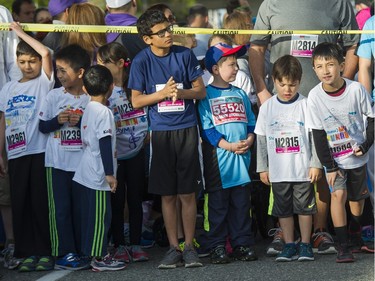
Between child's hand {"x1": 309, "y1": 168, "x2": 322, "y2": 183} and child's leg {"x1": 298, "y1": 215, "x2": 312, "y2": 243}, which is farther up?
child's hand {"x1": 309, "y1": 168, "x2": 322, "y2": 183}

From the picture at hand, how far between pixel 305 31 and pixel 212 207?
5.69ft

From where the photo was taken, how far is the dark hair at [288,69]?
8992mm

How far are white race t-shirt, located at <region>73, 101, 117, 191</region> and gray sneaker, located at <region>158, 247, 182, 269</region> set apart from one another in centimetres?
71

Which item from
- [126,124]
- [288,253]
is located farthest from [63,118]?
[288,253]

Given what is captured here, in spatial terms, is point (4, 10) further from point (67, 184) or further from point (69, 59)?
point (67, 184)

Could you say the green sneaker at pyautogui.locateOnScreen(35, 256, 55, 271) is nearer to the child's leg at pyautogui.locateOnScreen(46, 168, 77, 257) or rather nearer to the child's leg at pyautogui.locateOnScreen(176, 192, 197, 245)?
the child's leg at pyautogui.locateOnScreen(46, 168, 77, 257)

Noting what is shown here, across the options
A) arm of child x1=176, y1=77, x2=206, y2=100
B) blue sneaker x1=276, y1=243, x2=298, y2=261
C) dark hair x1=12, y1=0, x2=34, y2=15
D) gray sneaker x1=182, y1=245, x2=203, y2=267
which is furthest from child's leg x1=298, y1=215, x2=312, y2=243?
dark hair x1=12, y1=0, x2=34, y2=15

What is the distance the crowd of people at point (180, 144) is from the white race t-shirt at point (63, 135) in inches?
0.5

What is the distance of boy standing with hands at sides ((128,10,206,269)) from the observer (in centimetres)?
878

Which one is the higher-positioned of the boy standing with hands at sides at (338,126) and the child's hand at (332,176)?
the boy standing with hands at sides at (338,126)

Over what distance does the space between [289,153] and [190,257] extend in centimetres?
119

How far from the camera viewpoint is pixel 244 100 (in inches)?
362

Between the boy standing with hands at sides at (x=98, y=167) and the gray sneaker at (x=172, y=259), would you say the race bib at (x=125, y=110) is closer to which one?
the boy standing with hands at sides at (x=98, y=167)

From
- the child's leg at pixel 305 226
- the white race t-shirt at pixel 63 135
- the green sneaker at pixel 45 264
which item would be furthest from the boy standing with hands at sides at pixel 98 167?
the child's leg at pixel 305 226
